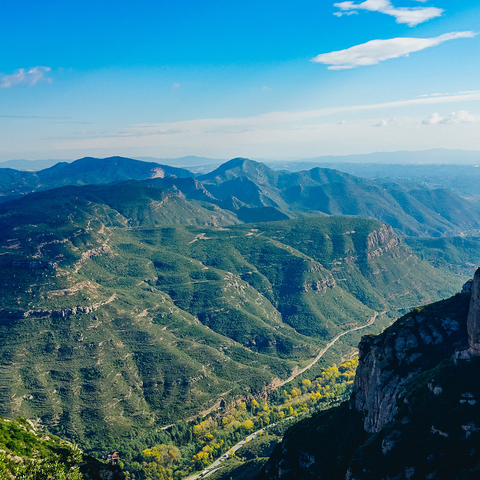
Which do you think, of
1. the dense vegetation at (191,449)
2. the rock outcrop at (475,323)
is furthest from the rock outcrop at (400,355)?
the dense vegetation at (191,449)

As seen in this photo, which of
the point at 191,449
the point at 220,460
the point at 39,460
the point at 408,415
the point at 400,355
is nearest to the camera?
the point at 39,460

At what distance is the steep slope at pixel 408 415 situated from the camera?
77562 millimetres

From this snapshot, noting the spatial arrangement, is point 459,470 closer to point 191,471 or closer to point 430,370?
point 430,370

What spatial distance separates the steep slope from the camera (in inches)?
3054

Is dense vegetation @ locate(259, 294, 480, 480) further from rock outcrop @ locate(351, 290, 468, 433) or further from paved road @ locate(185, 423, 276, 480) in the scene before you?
paved road @ locate(185, 423, 276, 480)

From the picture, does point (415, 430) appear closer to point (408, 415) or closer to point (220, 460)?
point (408, 415)

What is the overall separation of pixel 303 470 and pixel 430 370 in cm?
4274

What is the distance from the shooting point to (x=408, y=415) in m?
85.2

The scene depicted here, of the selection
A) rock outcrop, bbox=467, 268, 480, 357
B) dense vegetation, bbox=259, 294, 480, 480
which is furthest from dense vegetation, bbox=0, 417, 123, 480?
rock outcrop, bbox=467, 268, 480, 357

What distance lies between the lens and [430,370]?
92438mm

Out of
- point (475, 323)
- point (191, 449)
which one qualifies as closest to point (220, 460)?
point (191, 449)

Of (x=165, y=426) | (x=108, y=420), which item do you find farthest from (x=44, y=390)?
(x=165, y=426)

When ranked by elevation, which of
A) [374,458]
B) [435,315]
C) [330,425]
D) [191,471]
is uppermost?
[435,315]

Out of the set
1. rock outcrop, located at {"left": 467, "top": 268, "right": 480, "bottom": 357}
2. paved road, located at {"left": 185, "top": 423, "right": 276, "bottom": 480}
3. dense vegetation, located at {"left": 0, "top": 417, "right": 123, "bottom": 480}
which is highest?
rock outcrop, located at {"left": 467, "top": 268, "right": 480, "bottom": 357}
